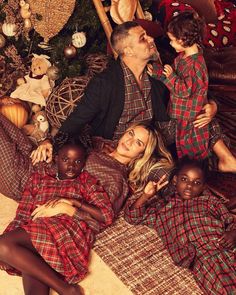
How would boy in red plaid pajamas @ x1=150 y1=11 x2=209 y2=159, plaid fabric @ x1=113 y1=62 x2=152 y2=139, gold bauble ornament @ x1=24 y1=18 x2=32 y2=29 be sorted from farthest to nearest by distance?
1. gold bauble ornament @ x1=24 y1=18 x2=32 y2=29
2. plaid fabric @ x1=113 y1=62 x2=152 y2=139
3. boy in red plaid pajamas @ x1=150 y1=11 x2=209 y2=159

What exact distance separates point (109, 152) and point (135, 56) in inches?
22.9

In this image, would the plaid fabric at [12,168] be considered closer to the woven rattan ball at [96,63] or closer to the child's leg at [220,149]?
the woven rattan ball at [96,63]

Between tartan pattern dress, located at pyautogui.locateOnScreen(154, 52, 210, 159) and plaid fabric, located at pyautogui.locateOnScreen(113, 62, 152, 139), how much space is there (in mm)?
124

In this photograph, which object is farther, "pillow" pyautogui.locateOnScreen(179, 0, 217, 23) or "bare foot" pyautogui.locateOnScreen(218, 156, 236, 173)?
"pillow" pyautogui.locateOnScreen(179, 0, 217, 23)

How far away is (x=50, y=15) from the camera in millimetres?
2977

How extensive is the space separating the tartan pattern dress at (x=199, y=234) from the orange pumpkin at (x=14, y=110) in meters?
1.14

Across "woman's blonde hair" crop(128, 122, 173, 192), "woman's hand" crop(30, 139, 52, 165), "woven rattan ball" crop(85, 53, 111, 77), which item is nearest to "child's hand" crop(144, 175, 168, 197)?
"woman's blonde hair" crop(128, 122, 173, 192)

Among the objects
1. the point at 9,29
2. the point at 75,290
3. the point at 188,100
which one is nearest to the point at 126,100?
the point at 188,100

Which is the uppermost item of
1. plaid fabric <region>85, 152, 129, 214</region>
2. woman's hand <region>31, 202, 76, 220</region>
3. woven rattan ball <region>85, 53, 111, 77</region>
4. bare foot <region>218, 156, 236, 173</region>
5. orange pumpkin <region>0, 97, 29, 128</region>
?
woven rattan ball <region>85, 53, 111, 77</region>

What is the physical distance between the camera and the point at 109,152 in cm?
277

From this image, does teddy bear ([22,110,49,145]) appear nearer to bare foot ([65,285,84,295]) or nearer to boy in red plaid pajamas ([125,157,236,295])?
boy in red plaid pajamas ([125,157,236,295])

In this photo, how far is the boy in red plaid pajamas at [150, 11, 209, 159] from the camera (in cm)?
260

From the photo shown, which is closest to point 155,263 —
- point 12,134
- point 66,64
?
point 12,134

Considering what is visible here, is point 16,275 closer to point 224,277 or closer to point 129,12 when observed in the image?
point 224,277
